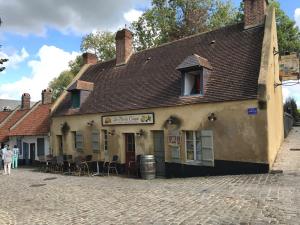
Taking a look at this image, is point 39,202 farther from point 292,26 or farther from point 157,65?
point 292,26

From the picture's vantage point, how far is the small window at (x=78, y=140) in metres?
21.1

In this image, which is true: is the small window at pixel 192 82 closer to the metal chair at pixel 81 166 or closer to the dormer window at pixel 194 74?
the dormer window at pixel 194 74

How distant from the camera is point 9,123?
3070cm

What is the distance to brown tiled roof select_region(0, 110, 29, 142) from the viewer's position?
28.7 m

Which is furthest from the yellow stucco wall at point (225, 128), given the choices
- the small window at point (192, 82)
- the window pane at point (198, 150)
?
the small window at point (192, 82)

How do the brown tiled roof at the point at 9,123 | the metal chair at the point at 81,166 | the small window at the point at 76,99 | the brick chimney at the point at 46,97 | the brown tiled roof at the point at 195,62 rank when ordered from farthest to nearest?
the brick chimney at the point at 46,97
the brown tiled roof at the point at 9,123
the small window at the point at 76,99
the metal chair at the point at 81,166
the brown tiled roof at the point at 195,62

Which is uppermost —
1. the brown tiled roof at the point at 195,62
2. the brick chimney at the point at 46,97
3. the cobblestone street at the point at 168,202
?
the brick chimney at the point at 46,97

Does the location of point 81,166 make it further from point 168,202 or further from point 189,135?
point 168,202

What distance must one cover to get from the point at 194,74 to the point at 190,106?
1.81 m

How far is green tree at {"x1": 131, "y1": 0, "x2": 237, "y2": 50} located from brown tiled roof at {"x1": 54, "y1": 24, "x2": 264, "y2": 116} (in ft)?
38.8

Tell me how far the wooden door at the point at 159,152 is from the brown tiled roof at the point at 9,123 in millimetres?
16413

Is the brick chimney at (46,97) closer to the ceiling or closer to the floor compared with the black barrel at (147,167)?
closer to the ceiling

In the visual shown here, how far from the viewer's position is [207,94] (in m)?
14.9

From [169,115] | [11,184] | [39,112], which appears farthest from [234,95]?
[39,112]
